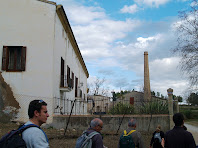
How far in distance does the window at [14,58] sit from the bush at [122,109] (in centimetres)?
607

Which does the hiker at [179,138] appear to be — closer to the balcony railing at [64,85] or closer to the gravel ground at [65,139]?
the gravel ground at [65,139]

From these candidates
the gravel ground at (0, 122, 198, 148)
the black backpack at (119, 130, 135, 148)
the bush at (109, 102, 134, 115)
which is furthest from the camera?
the bush at (109, 102, 134, 115)

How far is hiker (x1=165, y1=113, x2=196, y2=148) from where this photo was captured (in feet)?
12.7

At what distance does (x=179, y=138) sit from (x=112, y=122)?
29.0 feet

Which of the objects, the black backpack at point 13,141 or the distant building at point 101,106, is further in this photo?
the distant building at point 101,106

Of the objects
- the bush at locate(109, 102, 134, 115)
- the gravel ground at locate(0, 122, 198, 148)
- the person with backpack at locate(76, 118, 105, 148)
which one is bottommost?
the gravel ground at locate(0, 122, 198, 148)

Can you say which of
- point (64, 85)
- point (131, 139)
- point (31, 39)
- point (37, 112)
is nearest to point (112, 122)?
point (64, 85)

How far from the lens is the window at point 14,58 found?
44.3ft

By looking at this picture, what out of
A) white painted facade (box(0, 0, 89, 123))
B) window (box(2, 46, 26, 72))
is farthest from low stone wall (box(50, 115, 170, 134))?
window (box(2, 46, 26, 72))

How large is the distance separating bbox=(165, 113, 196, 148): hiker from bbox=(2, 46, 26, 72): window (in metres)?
11.1

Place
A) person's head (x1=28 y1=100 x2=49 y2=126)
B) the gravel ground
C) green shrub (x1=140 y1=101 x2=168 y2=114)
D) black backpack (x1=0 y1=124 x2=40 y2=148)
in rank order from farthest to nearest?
green shrub (x1=140 y1=101 x2=168 y2=114), the gravel ground, person's head (x1=28 y1=100 x2=49 y2=126), black backpack (x1=0 y1=124 x2=40 y2=148)

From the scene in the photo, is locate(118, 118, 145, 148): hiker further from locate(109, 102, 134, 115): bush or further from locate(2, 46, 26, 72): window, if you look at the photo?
locate(2, 46, 26, 72): window

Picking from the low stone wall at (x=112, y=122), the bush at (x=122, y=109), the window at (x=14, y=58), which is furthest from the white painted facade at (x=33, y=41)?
the bush at (x=122, y=109)

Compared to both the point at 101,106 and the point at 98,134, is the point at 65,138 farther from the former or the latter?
the point at 98,134
